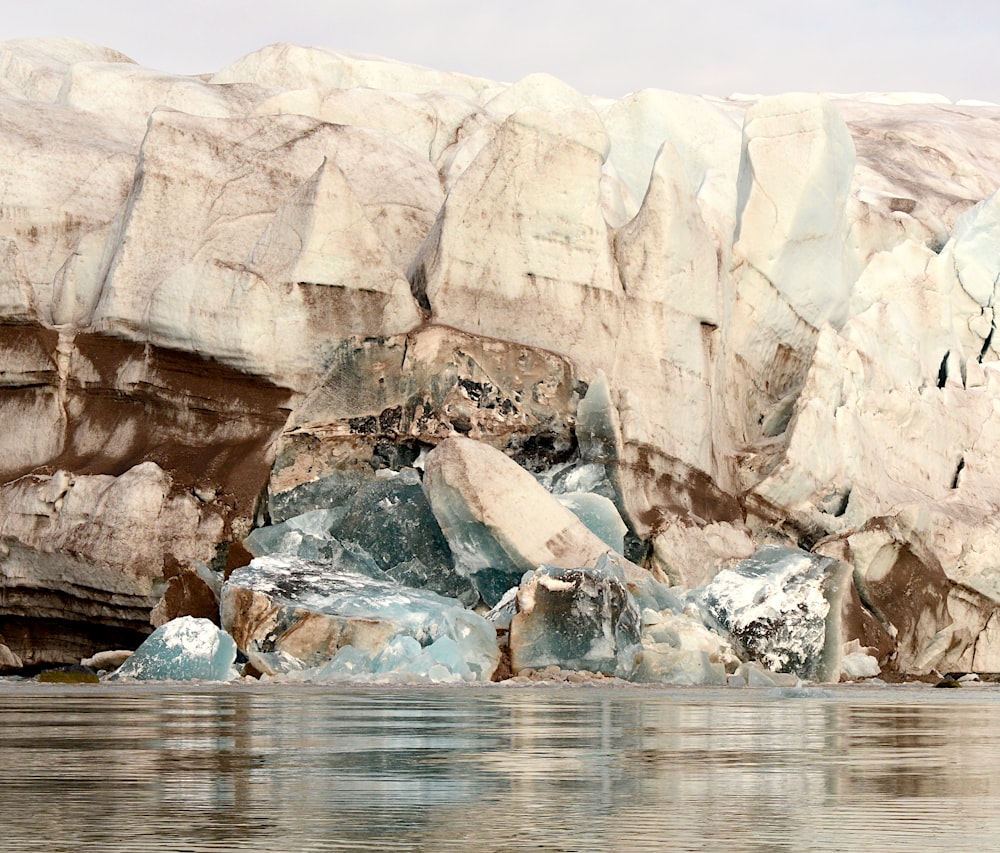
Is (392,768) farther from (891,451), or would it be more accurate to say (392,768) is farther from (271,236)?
(891,451)

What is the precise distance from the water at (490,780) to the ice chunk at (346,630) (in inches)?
239

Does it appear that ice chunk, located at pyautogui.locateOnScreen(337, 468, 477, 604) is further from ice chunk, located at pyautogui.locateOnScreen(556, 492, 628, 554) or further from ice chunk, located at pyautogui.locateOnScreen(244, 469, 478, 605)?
ice chunk, located at pyautogui.locateOnScreen(556, 492, 628, 554)

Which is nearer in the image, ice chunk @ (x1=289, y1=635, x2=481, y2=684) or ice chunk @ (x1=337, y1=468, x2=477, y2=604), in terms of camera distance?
ice chunk @ (x1=289, y1=635, x2=481, y2=684)

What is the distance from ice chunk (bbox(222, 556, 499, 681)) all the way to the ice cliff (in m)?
0.06

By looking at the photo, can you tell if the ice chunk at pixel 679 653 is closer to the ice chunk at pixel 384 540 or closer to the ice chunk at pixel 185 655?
the ice chunk at pixel 384 540

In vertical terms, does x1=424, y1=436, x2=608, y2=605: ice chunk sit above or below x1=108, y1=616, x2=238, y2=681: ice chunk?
above

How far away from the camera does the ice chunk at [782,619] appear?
20.2m

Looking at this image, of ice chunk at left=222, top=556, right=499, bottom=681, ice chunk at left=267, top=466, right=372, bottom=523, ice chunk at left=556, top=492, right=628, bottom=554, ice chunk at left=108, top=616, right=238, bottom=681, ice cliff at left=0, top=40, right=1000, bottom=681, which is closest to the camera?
ice chunk at left=222, top=556, right=499, bottom=681

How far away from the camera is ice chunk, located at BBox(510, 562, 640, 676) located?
1802 centimetres

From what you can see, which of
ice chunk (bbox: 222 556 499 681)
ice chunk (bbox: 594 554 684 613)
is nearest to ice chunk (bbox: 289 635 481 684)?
ice chunk (bbox: 222 556 499 681)

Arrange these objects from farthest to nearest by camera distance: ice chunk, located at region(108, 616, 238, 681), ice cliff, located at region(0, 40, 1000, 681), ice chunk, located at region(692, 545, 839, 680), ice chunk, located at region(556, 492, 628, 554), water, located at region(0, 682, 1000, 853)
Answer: ice chunk, located at region(556, 492, 628, 554) → ice chunk, located at region(692, 545, 839, 680) → ice cliff, located at region(0, 40, 1000, 681) → ice chunk, located at region(108, 616, 238, 681) → water, located at region(0, 682, 1000, 853)

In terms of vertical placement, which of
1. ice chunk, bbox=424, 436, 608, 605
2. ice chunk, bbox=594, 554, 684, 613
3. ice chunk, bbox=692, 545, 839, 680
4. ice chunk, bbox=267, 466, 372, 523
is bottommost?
ice chunk, bbox=692, 545, 839, 680

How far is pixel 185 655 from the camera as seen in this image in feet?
57.6

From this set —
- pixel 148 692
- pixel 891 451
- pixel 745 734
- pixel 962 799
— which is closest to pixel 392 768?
pixel 962 799
